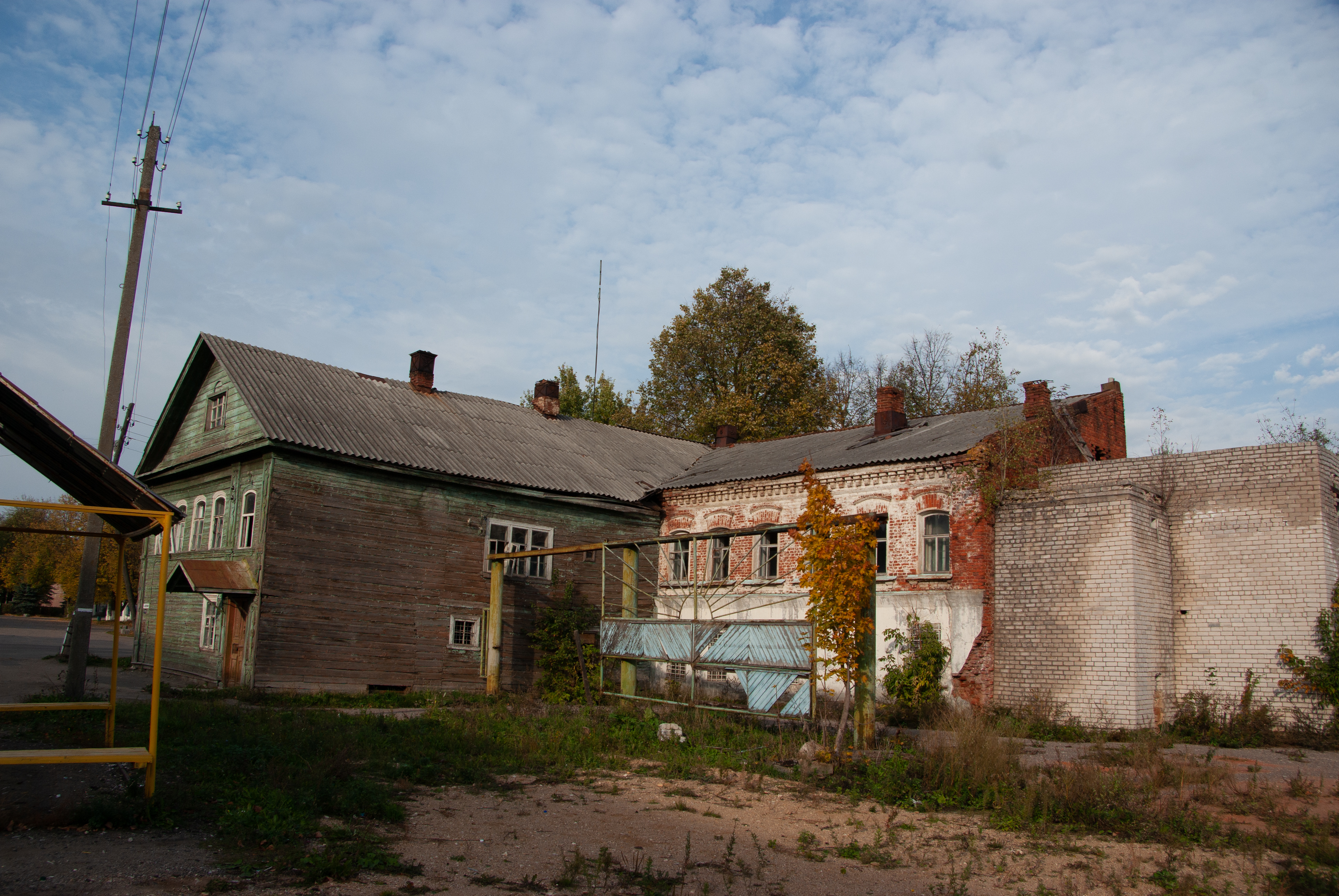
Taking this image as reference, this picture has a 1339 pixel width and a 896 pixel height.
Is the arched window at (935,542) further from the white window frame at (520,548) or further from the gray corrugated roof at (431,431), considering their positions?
the white window frame at (520,548)

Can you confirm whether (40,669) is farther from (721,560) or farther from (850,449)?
(850,449)

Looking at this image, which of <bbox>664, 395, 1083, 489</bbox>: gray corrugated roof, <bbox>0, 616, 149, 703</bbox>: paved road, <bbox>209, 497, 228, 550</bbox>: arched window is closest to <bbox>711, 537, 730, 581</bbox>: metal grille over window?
<bbox>664, 395, 1083, 489</bbox>: gray corrugated roof

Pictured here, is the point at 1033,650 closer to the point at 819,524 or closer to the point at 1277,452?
the point at 1277,452

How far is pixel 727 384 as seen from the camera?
34625 mm

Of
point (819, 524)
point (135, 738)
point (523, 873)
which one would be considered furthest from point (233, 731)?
point (819, 524)

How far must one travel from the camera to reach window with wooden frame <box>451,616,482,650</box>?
1822 cm

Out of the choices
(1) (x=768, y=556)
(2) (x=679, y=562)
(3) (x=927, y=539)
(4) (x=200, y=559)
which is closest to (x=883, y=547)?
(3) (x=927, y=539)

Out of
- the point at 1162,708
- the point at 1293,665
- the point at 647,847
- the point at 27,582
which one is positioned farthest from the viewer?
the point at 27,582

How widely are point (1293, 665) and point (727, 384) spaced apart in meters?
23.1

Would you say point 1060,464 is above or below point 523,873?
above

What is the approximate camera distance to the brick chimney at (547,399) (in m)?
25.5

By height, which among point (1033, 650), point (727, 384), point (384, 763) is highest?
point (727, 384)

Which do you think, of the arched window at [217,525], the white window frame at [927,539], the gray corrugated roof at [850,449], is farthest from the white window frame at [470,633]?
the white window frame at [927,539]

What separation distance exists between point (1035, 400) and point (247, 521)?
1581 cm
